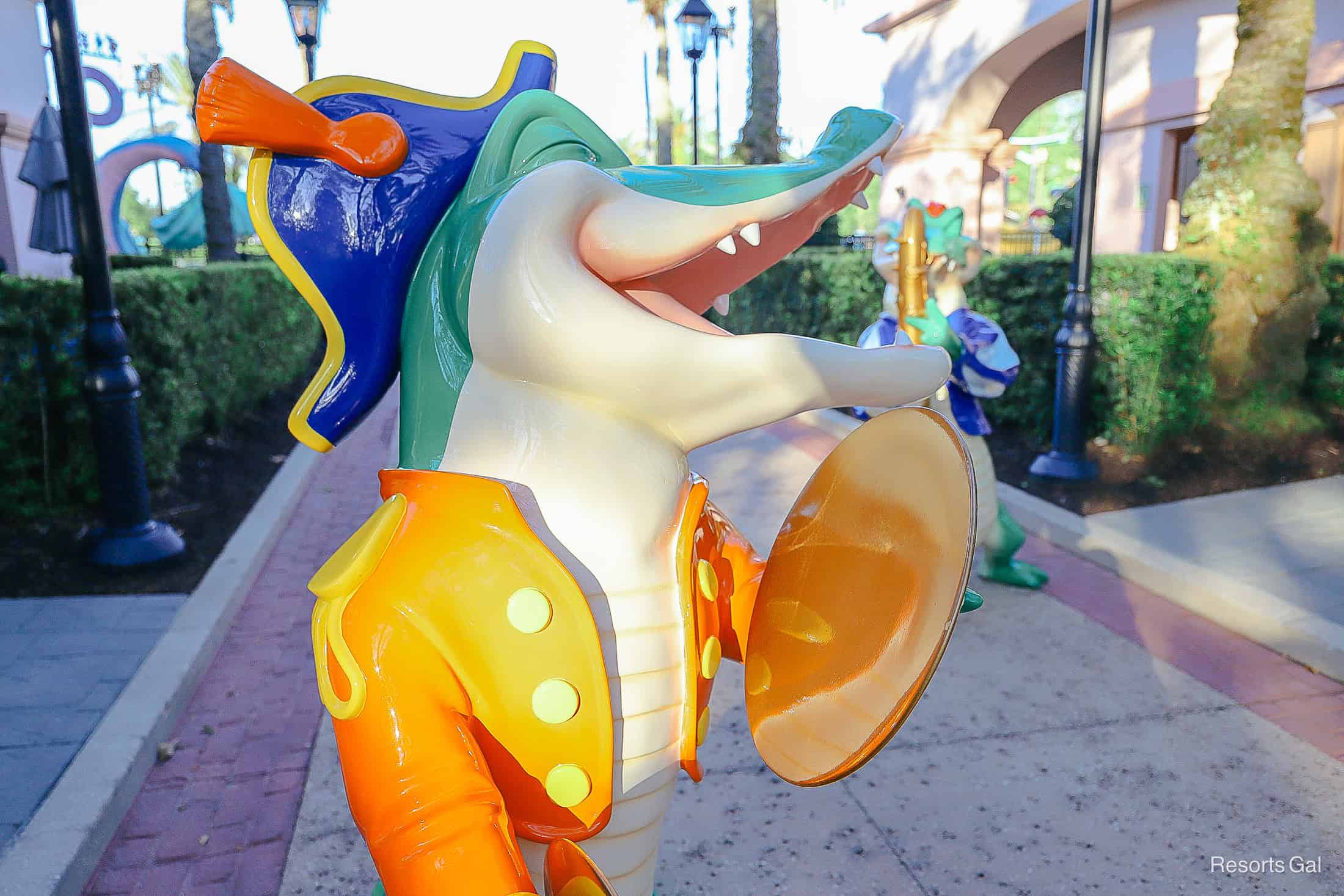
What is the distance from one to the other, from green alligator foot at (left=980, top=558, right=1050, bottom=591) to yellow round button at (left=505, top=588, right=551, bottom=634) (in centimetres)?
375

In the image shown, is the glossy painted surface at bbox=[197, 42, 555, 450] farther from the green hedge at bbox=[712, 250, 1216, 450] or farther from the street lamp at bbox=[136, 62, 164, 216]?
the street lamp at bbox=[136, 62, 164, 216]

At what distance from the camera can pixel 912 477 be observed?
1.40m

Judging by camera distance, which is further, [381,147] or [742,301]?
[742,301]

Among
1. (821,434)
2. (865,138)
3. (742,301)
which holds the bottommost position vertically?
(821,434)

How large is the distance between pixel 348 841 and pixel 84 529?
12.5 feet

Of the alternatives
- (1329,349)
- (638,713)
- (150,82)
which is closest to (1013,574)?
(638,713)

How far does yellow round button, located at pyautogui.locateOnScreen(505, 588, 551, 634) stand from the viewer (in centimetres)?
125

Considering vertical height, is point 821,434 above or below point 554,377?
below

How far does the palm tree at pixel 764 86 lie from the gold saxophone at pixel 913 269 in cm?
1128

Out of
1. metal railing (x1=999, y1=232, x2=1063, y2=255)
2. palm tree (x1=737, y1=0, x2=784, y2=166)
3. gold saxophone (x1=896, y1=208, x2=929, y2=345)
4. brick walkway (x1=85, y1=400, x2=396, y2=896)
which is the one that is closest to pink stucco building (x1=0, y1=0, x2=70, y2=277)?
palm tree (x1=737, y1=0, x2=784, y2=166)

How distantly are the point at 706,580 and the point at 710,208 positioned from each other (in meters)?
0.56

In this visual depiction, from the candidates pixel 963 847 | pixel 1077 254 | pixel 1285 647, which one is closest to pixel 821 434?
pixel 1077 254

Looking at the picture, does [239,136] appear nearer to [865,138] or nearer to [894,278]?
[865,138]

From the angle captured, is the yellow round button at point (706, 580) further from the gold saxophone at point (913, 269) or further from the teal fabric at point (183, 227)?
the teal fabric at point (183, 227)
